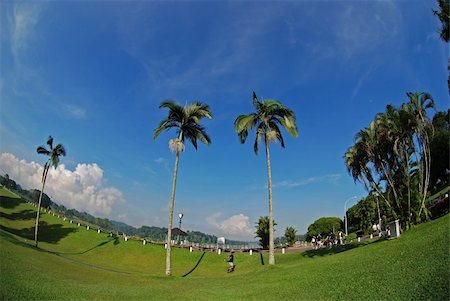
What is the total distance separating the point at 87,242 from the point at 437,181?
207 ft

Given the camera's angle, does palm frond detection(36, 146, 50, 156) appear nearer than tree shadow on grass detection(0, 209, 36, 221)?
Yes

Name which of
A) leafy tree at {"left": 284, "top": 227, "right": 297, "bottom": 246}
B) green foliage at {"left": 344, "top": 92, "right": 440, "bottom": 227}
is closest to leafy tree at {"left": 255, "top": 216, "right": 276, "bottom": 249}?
leafy tree at {"left": 284, "top": 227, "right": 297, "bottom": 246}

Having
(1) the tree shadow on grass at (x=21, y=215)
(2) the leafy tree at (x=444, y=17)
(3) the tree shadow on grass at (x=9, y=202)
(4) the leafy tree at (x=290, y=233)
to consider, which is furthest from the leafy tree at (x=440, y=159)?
(3) the tree shadow on grass at (x=9, y=202)

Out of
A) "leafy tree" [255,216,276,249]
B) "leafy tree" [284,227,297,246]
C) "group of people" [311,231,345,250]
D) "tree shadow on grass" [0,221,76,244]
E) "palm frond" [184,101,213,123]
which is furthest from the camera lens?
"leafy tree" [284,227,297,246]

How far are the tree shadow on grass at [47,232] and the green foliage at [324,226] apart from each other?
87478 mm

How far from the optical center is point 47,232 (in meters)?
52.7

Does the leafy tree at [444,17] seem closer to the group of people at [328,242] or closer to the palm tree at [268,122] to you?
the palm tree at [268,122]

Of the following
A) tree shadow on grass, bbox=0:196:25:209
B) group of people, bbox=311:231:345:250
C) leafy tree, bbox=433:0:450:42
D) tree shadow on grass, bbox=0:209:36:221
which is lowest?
group of people, bbox=311:231:345:250

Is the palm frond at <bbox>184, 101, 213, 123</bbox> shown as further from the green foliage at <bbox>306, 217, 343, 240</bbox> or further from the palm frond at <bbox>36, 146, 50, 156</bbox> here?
the green foliage at <bbox>306, 217, 343, 240</bbox>

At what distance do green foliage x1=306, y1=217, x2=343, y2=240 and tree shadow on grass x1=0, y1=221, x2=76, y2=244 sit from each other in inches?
3444

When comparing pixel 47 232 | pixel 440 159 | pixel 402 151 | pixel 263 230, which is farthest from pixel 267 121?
pixel 440 159

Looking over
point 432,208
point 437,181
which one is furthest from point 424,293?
point 437,181

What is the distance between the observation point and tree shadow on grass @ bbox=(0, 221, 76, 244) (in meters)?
47.6

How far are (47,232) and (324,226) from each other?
307 feet
